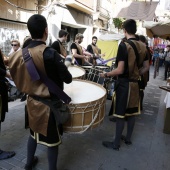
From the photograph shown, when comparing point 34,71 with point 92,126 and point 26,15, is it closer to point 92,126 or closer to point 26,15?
point 92,126

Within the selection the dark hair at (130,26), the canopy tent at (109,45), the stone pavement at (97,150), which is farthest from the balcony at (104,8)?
the dark hair at (130,26)

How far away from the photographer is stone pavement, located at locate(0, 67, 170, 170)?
2.76 meters

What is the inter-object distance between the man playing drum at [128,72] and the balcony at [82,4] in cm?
901

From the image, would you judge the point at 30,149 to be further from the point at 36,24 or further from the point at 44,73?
the point at 36,24

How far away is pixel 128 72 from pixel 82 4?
10.5m

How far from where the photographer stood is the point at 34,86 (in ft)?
6.48

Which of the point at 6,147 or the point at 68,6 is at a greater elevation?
the point at 68,6

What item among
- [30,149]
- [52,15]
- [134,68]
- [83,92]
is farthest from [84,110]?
[52,15]

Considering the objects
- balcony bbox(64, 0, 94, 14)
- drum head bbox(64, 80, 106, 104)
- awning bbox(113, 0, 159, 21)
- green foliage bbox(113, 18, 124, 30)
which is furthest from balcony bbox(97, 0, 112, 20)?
drum head bbox(64, 80, 106, 104)

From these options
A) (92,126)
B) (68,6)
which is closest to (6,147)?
(92,126)

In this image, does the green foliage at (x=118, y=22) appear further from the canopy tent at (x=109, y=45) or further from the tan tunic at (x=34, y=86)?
the tan tunic at (x=34, y=86)

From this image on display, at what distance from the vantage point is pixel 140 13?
9273 millimetres

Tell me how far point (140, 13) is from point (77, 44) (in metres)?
5.42

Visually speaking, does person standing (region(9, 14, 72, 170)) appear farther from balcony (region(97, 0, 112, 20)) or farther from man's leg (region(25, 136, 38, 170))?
balcony (region(97, 0, 112, 20))
